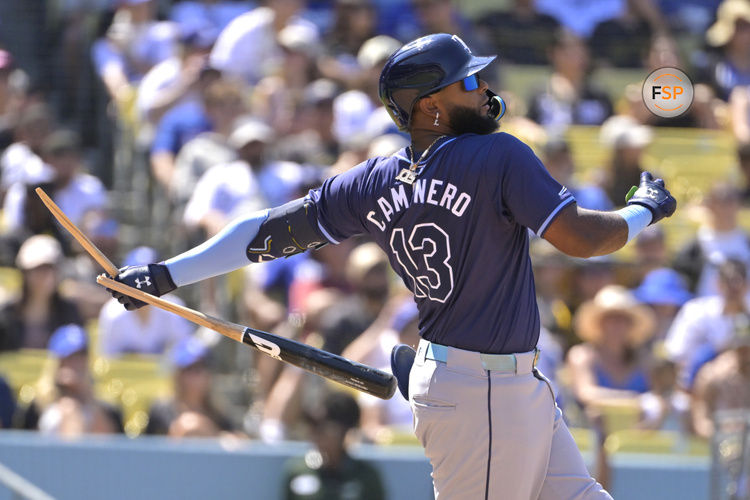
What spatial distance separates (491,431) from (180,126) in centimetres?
578

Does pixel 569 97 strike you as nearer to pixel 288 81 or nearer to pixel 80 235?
pixel 288 81

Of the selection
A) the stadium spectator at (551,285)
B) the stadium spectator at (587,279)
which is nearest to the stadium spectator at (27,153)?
the stadium spectator at (551,285)

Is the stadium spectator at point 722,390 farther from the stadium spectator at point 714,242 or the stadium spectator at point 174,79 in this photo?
the stadium spectator at point 174,79

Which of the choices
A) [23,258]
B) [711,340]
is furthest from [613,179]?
[23,258]

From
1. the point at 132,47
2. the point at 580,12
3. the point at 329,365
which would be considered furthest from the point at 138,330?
A: the point at 580,12

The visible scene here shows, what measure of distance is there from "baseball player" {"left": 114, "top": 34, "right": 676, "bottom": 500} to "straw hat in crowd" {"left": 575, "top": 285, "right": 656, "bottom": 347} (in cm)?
370

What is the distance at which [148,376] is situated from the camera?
7574 millimetres

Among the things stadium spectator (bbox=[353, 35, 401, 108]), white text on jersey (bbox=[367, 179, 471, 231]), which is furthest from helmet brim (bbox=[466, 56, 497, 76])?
stadium spectator (bbox=[353, 35, 401, 108])

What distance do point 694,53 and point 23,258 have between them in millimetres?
6301

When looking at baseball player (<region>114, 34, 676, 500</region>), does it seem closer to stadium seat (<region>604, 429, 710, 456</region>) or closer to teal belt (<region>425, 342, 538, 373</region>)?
teal belt (<region>425, 342, 538, 373</region>)

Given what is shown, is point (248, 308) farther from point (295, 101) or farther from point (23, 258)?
point (295, 101)

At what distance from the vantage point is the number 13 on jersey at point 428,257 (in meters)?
3.69

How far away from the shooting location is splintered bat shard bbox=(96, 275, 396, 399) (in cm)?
383

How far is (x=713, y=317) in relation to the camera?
25.6 ft
